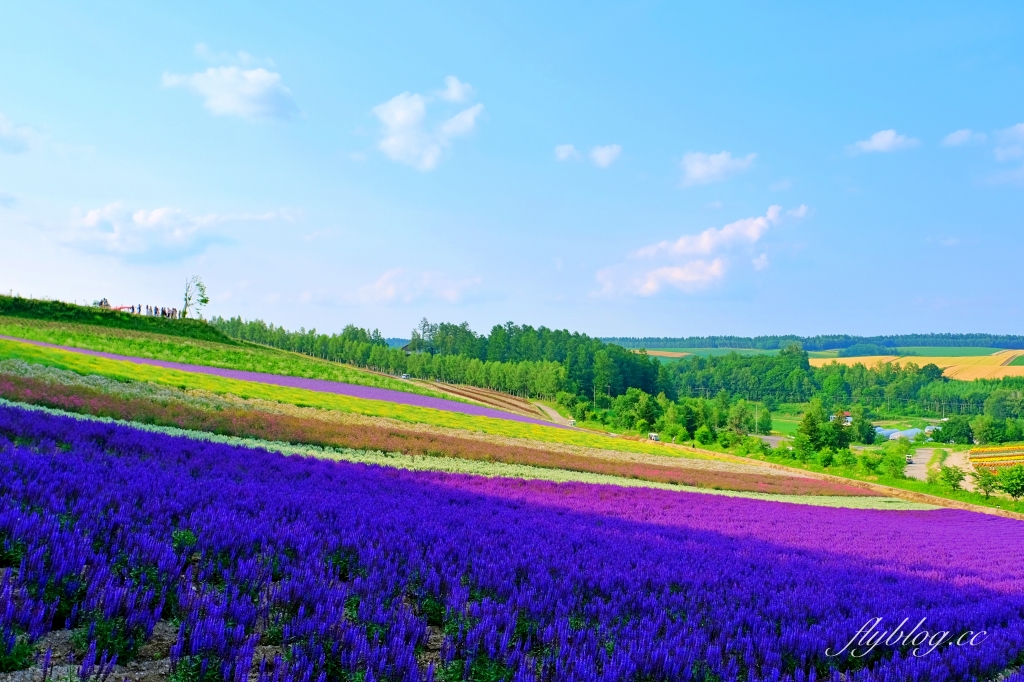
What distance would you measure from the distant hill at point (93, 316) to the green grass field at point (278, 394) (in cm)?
3980

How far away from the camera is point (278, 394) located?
106 ft

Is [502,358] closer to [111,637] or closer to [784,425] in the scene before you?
[784,425]

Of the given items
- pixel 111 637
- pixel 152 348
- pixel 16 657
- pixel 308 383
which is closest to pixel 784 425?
pixel 308 383

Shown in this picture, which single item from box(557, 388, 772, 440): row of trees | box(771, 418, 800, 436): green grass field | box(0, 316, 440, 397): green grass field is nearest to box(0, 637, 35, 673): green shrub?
box(0, 316, 440, 397): green grass field

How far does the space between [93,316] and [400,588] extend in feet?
252

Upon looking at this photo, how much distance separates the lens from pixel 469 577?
17.8ft

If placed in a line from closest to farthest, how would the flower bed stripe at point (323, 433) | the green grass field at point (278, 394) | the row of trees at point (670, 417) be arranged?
the flower bed stripe at point (323, 433) → the green grass field at point (278, 394) → the row of trees at point (670, 417)

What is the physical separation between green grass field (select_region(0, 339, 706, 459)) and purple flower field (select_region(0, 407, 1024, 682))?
19.4 m

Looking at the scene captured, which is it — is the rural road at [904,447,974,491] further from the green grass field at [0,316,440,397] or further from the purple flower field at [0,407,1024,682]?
the purple flower field at [0,407,1024,682]

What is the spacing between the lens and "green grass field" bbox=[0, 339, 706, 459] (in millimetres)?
26156

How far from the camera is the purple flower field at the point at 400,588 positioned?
11.5 ft

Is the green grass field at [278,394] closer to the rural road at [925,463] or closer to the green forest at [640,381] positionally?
the green forest at [640,381]

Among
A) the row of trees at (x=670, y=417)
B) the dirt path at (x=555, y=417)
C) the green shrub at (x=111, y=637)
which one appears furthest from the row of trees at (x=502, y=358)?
the green shrub at (x=111, y=637)

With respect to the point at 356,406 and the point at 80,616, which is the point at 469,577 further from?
the point at 356,406
